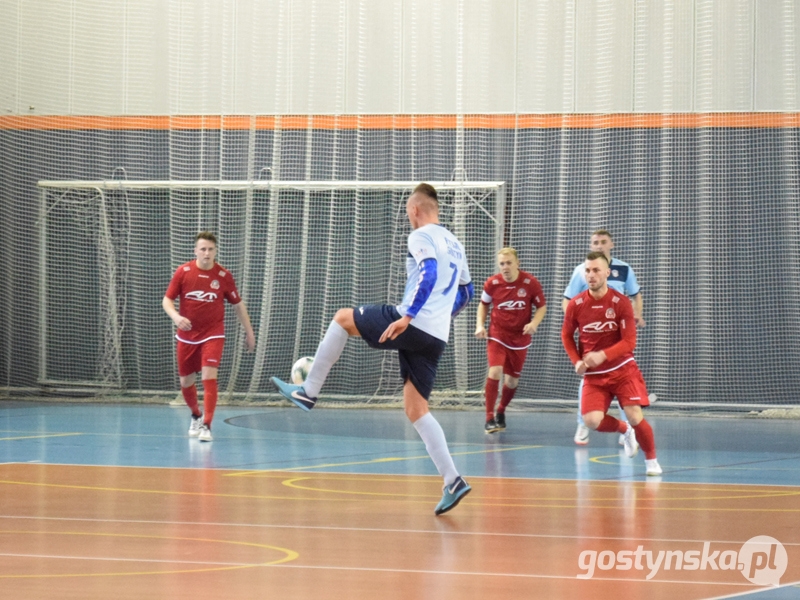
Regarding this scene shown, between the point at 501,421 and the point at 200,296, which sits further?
the point at 501,421

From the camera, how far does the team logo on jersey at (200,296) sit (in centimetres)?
1183

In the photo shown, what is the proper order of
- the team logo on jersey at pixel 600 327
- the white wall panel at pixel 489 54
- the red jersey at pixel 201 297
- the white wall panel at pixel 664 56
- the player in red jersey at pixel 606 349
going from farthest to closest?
the white wall panel at pixel 489 54 → the white wall panel at pixel 664 56 → the red jersey at pixel 201 297 → the team logo on jersey at pixel 600 327 → the player in red jersey at pixel 606 349

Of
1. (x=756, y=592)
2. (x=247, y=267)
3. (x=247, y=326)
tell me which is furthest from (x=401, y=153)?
(x=756, y=592)

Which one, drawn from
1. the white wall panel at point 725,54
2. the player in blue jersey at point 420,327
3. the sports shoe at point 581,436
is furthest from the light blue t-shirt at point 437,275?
the white wall panel at point 725,54

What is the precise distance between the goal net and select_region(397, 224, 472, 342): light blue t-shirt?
9355 millimetres

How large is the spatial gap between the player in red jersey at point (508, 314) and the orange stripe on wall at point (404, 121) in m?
4.35

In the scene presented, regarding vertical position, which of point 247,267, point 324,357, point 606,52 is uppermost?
point 606,52

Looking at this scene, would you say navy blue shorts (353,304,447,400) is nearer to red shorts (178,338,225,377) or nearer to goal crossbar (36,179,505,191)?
red shorts (178,338,225,377)

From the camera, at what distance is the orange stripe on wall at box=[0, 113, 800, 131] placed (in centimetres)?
1599

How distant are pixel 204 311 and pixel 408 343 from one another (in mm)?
5213

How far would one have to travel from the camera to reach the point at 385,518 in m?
6.98

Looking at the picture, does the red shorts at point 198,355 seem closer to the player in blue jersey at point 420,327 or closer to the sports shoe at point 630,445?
the sports shoe at point 630,445

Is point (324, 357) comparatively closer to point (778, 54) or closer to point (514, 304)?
point (514, 304)

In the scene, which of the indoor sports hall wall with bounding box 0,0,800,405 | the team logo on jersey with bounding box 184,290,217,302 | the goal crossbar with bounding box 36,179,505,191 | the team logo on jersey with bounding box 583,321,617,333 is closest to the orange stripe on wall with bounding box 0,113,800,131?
the indoor sports hall wall with bounding box 0,0,800,405
